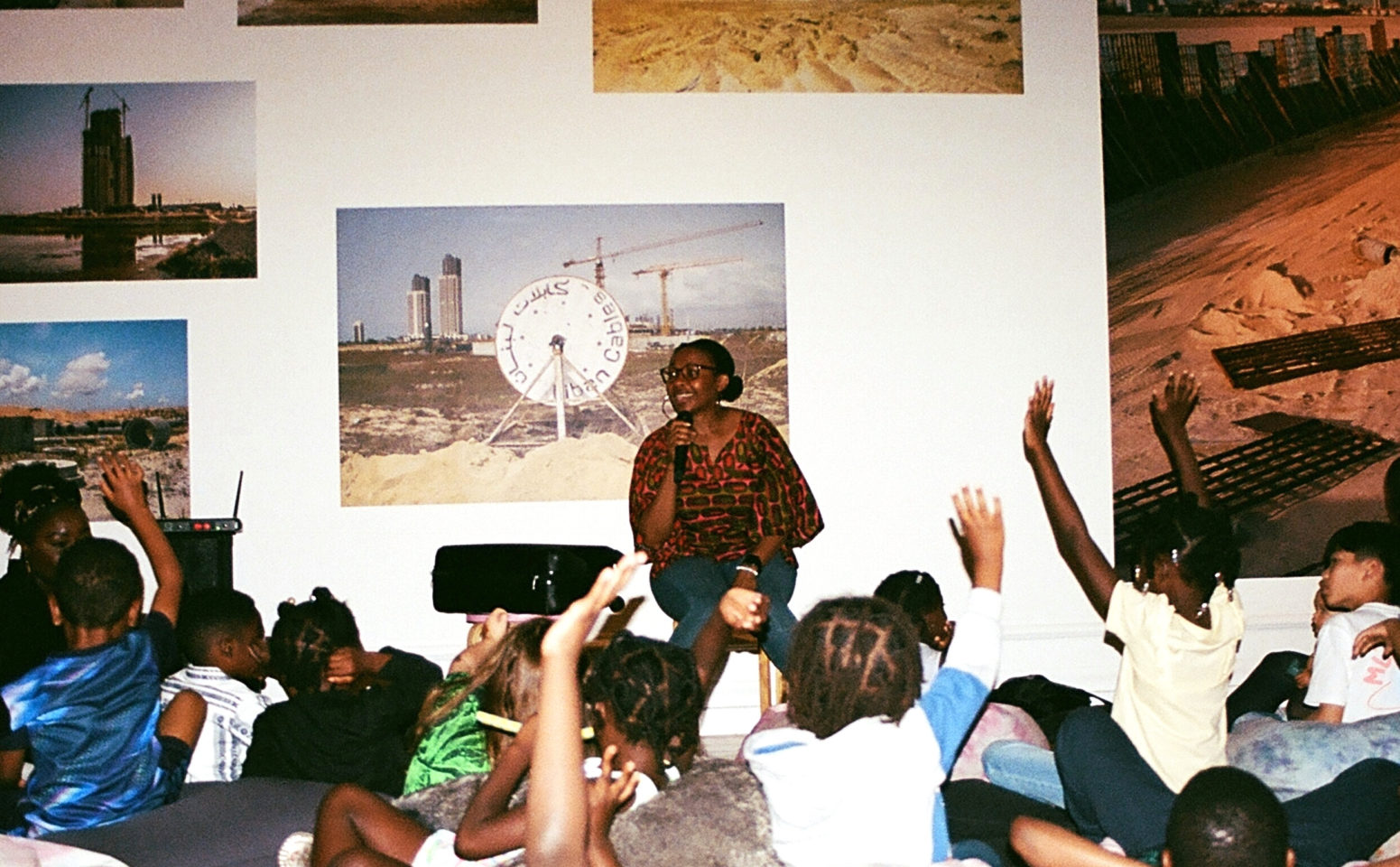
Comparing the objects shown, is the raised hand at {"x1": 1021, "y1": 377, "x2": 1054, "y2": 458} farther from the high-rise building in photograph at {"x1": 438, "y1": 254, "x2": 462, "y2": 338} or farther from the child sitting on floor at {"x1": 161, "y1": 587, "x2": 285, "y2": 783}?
the high-rise building in photograph at {"x1": 438, "y1": 254, "x2": 462, "y2": 338}

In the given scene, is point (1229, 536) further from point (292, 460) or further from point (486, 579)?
point (292, 460)

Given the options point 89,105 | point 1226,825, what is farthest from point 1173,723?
point 89,105

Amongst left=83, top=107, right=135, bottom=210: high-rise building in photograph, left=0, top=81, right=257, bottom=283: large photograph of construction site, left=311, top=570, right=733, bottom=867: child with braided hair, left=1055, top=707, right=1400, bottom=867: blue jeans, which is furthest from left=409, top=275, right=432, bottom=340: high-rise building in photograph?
left=1055, top=707, right=1400, bottom=867: blue jeans

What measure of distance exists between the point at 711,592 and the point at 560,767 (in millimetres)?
2265

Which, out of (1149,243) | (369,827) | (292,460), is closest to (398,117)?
(292,460)

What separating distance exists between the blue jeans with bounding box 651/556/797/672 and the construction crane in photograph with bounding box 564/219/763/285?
1.45 m

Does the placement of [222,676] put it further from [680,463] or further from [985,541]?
[985,541]

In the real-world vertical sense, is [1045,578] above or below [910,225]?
below

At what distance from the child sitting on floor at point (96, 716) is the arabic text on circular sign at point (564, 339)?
221 cm

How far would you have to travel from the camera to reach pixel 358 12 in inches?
203

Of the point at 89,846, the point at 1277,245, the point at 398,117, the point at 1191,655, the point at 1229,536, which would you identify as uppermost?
the point at 398,117

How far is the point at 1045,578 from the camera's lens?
5301 millimetres

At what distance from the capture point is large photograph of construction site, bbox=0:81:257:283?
5.06m

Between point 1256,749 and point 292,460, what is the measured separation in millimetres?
3629
